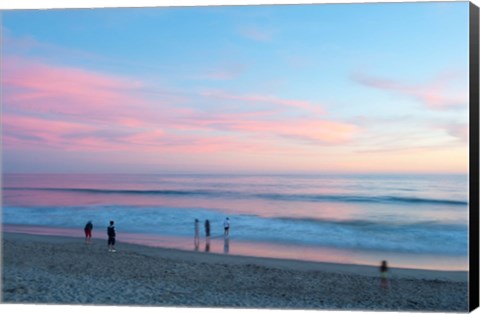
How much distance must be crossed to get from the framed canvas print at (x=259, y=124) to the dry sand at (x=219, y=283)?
0.11 feet

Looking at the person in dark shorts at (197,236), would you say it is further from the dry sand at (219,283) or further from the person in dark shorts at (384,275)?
the person in dark shorts at (384,275)

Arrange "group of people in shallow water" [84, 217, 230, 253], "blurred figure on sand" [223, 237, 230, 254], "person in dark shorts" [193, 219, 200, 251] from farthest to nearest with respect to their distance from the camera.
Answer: "person in dark shorts" [193, 219, 200, 251] → "blurred figure on sand" [223, 237, 230, 254] → "group of people in shallow water" [84, 217, 230, 253]

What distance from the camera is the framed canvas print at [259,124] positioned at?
9203 millimetres

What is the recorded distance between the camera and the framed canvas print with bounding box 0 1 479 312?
9203 mm

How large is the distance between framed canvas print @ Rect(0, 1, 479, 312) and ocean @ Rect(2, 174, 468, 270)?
3.7 inches

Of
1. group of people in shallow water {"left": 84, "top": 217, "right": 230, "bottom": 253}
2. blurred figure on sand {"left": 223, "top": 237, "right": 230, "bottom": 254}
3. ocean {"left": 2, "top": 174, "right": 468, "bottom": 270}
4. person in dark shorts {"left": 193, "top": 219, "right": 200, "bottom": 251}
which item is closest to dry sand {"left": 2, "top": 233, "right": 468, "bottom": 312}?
group of people in shallow water {"left": 84, "top": 217, "right": 230, "bottom": 253}

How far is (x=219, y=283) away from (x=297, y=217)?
23.2ft

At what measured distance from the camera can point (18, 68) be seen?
34.1 feet

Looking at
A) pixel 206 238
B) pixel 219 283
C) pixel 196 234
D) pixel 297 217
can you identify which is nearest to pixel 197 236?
pixel 196 234

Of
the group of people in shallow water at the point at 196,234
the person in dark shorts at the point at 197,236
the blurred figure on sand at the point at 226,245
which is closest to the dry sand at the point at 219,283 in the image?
the group of people in shallow water at the point at 196,234

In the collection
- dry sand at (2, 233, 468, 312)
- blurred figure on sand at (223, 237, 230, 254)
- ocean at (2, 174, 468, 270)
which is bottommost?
dry sand at (2, 233, 468, 312)

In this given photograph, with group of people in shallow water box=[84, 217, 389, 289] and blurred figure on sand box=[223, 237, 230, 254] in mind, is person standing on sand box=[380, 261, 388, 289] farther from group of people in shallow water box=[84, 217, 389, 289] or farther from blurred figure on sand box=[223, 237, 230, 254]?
blurred figure on sand box=[223, 237, 230, 254]

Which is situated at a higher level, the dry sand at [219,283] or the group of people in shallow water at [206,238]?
the group of people in shallow water at [206,238]

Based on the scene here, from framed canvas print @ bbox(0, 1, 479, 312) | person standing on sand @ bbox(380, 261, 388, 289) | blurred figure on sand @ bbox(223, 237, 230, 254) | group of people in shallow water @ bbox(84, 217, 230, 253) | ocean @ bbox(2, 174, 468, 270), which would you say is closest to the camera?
framed canvas print @ bbox(0, 1, 479, 312)
